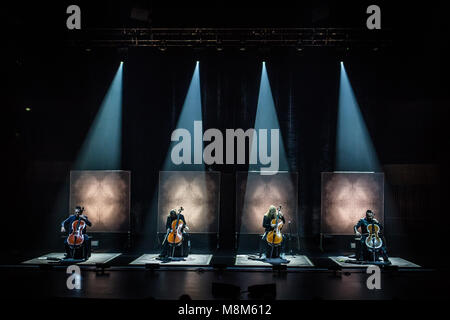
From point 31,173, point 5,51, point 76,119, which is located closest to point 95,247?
point 31,173

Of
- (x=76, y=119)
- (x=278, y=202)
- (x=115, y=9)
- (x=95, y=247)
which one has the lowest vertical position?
(x=95, y=247)

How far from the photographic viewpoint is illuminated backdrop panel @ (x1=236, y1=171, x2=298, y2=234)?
9805mm

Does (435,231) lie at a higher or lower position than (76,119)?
lower

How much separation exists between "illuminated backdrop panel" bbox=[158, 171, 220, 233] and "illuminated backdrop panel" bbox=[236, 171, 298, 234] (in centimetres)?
Result: 64

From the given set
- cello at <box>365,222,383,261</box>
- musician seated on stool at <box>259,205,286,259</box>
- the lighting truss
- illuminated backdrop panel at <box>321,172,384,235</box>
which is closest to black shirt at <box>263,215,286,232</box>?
musician seated on stool at <box>259,205,286,259</box>

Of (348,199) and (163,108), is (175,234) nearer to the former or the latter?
(163,108)

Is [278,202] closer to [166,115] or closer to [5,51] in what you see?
[166,115]

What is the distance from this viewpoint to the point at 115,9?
8930mm

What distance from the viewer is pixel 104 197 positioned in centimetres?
988

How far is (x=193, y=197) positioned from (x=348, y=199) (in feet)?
13.5

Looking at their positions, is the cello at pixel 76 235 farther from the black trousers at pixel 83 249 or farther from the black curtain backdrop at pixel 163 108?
the black curtain backdrop at pixel 163 108

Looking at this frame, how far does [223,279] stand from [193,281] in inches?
21.8
